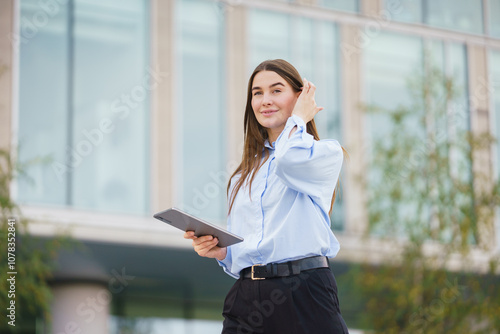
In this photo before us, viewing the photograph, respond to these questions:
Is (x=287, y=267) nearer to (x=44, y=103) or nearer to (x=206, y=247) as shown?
(x=206, y=247)

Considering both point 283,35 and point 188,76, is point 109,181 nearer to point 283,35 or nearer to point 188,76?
point 188,76

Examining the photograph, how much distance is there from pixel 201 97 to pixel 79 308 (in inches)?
119

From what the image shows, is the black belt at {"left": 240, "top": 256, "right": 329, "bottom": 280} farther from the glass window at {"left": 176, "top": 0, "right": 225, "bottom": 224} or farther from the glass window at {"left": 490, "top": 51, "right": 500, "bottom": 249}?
the glass window at {"left": 490, "top": 51, "right": 500, "bottom": 249}

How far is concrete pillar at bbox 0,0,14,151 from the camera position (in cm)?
869

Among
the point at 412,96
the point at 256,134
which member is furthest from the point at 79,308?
the point at 256,134

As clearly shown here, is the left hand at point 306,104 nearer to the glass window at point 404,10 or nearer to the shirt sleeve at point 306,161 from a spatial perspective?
the shirt sleeve at point 306,161

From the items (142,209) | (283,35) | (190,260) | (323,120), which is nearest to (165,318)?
(190,260)

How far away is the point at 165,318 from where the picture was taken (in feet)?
37.1

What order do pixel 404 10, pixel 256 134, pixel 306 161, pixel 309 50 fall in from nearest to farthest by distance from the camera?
pixel 306 161
pixel 256 134
pixel 309 50
pixel 404 10

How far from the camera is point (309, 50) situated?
1052cm

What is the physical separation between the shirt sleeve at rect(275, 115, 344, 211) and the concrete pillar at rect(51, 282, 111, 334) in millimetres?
7968

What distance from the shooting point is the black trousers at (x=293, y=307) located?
219cm

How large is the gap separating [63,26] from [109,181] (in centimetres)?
181

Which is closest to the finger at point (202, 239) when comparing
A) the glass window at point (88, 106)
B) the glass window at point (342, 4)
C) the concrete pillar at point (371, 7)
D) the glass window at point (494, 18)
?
the glass window at point (88, 106)
